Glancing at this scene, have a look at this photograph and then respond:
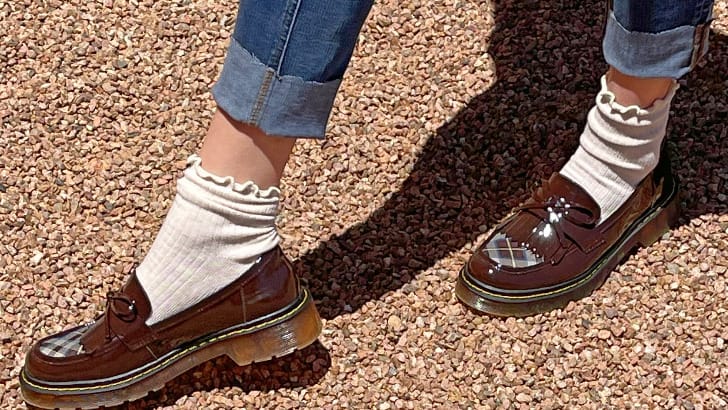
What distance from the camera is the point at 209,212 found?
1.63 metres

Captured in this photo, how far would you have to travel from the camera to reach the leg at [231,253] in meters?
1.47

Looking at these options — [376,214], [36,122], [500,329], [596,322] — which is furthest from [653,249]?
[36,122]

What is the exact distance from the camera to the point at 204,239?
1.66 metres

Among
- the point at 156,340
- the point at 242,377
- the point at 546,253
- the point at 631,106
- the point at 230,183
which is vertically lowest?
the point at 242,377

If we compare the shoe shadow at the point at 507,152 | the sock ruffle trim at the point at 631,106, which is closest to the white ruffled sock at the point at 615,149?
the sock ruffle trim at the point at 631,106

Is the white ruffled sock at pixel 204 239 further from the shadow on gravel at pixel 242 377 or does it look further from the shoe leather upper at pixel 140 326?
the shadow on gravel at pixel 242 377

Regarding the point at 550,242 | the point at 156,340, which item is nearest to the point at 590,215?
the point at 550,242

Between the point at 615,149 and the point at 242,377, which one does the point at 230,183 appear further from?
the point at 615,149

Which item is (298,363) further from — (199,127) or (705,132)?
(705,132)

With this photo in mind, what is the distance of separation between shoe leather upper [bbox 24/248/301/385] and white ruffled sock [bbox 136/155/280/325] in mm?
18

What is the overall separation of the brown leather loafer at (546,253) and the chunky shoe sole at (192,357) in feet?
1.12

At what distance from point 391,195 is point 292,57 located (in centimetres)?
78

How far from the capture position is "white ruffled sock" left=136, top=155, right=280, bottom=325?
1617 millimetres

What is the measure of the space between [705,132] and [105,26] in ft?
4.70
